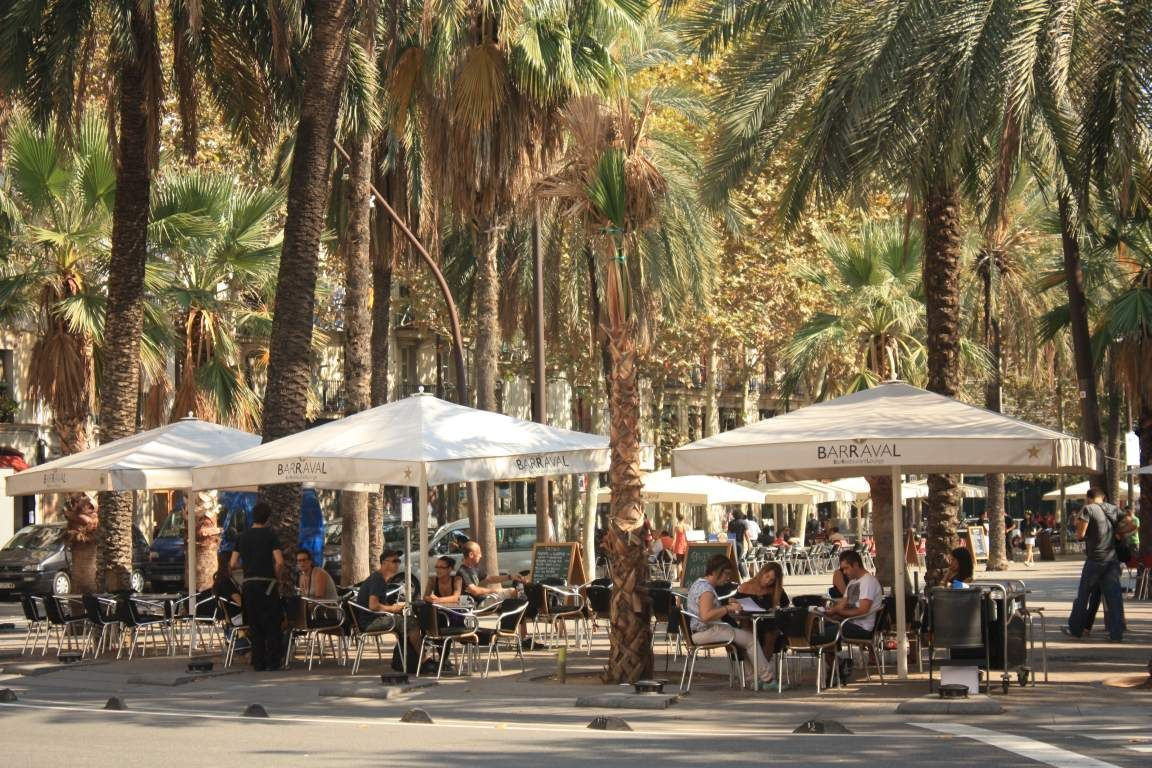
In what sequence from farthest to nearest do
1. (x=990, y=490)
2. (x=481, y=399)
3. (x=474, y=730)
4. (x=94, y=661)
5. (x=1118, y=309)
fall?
(x=990, y=490) < (x=481, y=399) < (x=1118, y=309) < (x=94, y=661) < (x=474, y=730)

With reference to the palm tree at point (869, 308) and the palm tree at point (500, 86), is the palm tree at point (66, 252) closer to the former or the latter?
the palm tree at point (500, 86)

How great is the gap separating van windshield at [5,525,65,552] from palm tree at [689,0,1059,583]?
19.0 m

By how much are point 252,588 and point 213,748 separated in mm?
5680

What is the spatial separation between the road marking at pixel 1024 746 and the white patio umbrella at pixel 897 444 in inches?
104

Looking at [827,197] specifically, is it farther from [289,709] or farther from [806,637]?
[289,709]

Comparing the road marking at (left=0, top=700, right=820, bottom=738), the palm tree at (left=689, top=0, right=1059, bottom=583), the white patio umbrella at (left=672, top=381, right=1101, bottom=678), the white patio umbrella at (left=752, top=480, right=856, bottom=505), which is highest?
the palm tree at (left=689, top=0, right=1059, bottom=583)

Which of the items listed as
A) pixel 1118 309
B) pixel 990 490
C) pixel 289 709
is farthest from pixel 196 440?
pixel 990 490

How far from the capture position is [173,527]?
35.4 m

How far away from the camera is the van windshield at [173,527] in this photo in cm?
3491

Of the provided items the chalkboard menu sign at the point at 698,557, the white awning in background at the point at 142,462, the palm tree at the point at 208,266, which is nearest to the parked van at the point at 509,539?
the palm tree at the point at 208,266

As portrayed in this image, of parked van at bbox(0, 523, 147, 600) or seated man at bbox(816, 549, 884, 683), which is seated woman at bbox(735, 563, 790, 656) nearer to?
seated man at bbox(816, 549, 884, 683)

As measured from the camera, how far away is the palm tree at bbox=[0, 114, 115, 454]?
2309cm

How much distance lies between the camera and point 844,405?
14.7 metres

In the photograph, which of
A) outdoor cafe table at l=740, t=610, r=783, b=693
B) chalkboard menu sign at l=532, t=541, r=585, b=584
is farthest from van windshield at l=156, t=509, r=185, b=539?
outdoor cafe table at l=740, t=610, r=783, b=693
